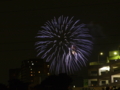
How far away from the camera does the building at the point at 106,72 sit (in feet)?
212

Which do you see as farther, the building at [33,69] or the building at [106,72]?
the building at [33,69]

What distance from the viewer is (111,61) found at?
66375 mm

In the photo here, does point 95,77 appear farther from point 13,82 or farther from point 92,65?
point 13,82

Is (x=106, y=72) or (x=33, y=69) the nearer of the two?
(x=106, y=72)

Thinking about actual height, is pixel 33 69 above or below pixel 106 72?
above

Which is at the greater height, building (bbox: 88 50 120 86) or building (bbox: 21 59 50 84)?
building (bbox: 21 59 50 84)

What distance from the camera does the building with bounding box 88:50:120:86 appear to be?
64.6m

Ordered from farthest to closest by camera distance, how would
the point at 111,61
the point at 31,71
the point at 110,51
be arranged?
the point at 31,71 → the point at 110,51 → the point at 111,61

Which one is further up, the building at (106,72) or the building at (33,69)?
the building at (33,69)

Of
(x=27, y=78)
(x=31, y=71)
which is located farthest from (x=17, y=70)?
(x=27, y=78)

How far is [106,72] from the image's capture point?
218 feet

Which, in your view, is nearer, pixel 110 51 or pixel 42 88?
pixel 42 88

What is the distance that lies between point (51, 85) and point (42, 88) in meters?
1.08

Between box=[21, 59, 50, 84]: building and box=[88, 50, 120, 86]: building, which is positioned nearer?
→ box=[88, 50, 120, 86]: building
